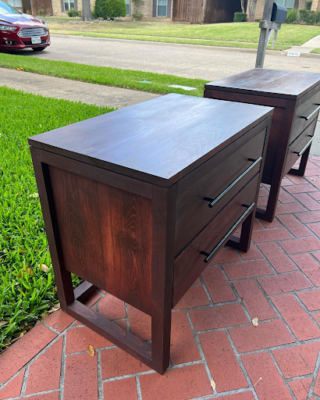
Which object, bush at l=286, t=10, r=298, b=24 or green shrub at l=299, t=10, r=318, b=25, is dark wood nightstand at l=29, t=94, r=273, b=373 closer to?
bush at l=286, t=10, r=298, b=24

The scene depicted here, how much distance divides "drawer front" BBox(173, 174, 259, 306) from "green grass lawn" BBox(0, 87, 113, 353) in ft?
2.86

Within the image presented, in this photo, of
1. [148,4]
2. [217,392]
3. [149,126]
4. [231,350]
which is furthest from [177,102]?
[148,4]

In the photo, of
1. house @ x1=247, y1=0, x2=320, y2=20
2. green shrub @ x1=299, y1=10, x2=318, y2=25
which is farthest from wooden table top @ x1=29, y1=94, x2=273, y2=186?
house @ x1=247, y1=0, x2=320, y2=20

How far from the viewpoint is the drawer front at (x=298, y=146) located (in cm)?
265

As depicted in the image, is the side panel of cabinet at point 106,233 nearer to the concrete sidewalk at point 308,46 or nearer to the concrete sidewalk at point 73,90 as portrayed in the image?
the concrete sidewalk at point 73,90

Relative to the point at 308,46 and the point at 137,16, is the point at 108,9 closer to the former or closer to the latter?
the point at 137,16

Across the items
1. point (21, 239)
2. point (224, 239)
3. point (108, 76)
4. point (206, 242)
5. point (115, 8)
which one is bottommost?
point (21, 239)

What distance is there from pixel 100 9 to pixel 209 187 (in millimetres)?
30044

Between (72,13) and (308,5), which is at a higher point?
(308,5)

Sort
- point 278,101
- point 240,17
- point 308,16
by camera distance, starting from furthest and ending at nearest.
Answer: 1. point 240,17
2. point 308,16
3. point 278,101

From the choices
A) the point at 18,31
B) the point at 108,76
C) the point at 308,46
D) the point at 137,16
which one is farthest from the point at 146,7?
the point at 108,76

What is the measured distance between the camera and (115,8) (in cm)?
2698

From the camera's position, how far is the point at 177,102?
6.52ft

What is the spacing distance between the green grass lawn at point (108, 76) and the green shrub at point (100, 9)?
842 inches
